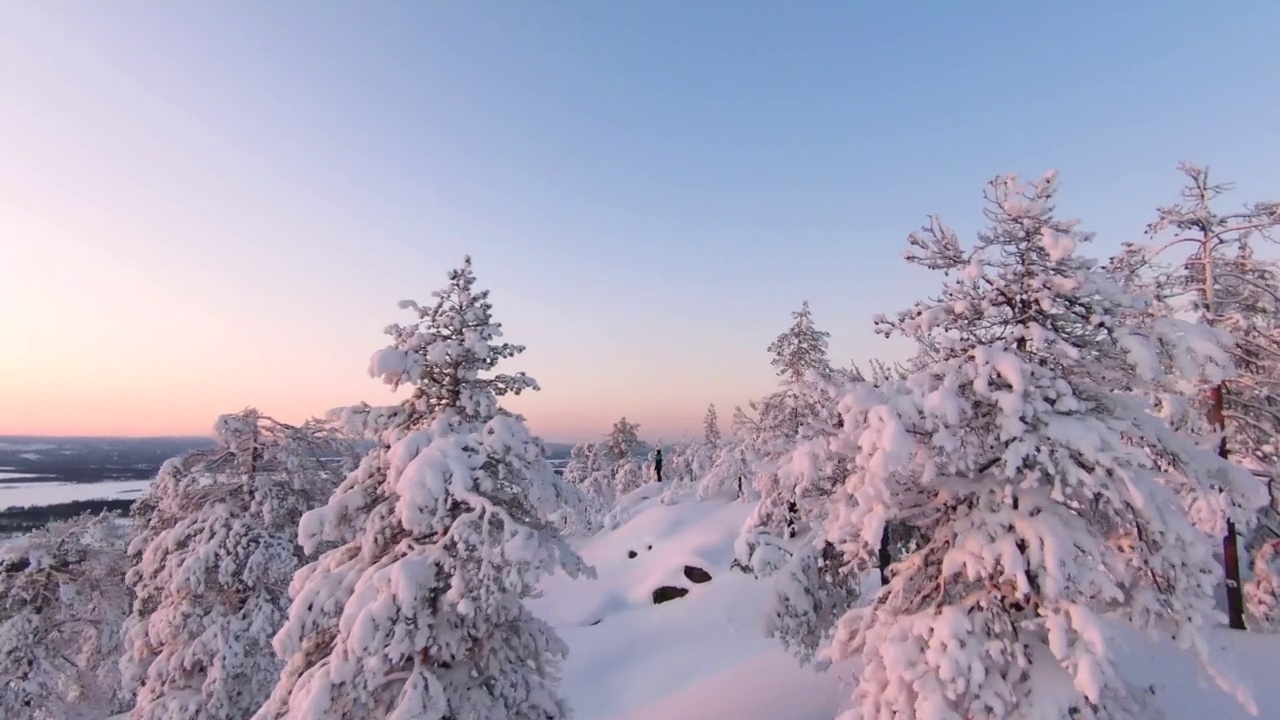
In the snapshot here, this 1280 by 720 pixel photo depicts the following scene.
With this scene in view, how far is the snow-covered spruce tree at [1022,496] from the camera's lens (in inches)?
261

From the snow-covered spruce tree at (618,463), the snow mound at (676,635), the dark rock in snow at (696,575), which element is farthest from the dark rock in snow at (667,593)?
the snow-covered spruce tree at (618,463)

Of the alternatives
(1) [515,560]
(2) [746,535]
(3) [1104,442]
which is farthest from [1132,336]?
(2) [746,535]

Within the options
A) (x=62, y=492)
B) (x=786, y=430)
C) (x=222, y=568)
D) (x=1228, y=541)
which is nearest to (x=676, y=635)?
(x=786, y=430)

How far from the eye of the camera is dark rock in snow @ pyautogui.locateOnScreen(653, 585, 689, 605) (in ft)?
93.5

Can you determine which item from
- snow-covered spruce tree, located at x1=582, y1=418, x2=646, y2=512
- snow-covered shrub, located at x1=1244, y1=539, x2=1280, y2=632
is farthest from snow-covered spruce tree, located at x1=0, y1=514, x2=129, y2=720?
snow-covered spruce tree, located at x1=582, y1=418, x2=646, y2=512

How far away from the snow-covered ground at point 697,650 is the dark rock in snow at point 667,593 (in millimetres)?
295

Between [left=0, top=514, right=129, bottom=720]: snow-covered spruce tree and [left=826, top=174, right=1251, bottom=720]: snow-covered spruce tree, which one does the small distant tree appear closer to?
[left=0, top=514, right=129, bottom=720]: snow-covered spruce tree

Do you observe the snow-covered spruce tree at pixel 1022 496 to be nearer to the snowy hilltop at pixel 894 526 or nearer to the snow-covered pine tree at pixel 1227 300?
the snowy hilltop at pixel 894 526

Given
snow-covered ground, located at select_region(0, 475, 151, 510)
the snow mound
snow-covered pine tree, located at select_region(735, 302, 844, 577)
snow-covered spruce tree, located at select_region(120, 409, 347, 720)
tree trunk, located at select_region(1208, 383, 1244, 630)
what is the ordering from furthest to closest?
snow-covered ground, located at select_region(0, 475, 151, 510), the snow mound, tree trunk, located at select_region(1208, 383, 1244, 630), snow-covered spruce tree, located at select_region(120, 409, 347, 720), snow-covered pine tree, located at select_region(735, 302, 844, 577)

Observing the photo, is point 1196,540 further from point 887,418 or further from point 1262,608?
point 1262,608

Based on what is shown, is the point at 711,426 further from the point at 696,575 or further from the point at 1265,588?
the point at 1265,588

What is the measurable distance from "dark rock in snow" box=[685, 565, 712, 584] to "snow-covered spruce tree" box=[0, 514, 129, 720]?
20.3m

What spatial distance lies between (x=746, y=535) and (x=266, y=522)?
12011 millimetres

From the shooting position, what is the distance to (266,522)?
13.9m
